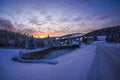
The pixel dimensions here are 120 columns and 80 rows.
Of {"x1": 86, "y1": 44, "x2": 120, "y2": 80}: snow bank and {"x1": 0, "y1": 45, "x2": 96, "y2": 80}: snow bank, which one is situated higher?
{"x1": 86, "y1": 44, "x2": 120, "y2": 80}: snow bank

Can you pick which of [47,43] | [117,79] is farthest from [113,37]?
[117,79]

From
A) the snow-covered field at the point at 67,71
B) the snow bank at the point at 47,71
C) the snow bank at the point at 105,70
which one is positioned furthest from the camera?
the snow bank at the point at 47,71

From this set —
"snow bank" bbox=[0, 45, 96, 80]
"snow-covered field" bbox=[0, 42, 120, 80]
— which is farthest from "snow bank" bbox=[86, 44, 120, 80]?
"snow bank" bbox=[0, 45, 96, 80]

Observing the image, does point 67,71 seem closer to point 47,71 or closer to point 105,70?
point 47,71

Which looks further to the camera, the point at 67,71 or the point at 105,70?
the point at 67,71

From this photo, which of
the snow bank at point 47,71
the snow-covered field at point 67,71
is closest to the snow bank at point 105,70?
the snow-covered field at point 67,71

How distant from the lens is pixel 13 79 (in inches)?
263

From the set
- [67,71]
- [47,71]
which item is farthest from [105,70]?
[47,71]

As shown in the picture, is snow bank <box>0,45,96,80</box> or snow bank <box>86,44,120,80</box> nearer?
snow bank <box>86,44,120,80</box>

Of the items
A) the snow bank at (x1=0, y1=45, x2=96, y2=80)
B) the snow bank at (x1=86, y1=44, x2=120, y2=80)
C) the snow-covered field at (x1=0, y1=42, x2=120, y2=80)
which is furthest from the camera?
the snow bank at (x1=0, y1=45, x2=96, y2=80)

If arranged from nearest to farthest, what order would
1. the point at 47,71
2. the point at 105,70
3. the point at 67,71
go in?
1. the point at 105,70
2. the point at 67,71
3. the point at 47,71

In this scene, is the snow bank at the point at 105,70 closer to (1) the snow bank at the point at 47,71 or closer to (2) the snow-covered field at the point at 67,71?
(2) the snow-covered field at the point at 67,71

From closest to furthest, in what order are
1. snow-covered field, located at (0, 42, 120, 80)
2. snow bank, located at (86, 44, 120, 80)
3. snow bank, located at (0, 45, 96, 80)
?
snow bank, located at (86, 44, 120, 80), snow-covered field, located at (0, 42, 120, 80), snow bank, located at (0, 45, 96, 80)

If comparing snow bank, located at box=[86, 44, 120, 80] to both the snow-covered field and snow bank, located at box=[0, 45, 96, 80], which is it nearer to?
the snow-covered field
